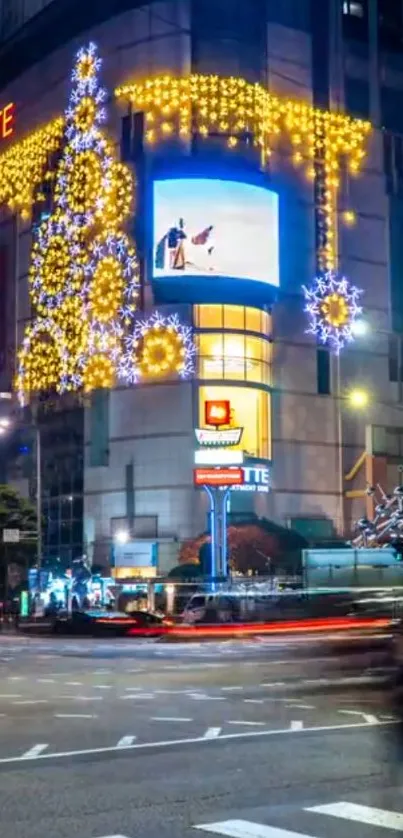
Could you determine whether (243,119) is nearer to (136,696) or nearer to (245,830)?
(136,696)

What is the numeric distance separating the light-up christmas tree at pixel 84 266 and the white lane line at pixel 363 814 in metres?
56.1

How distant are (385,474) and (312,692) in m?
50.2

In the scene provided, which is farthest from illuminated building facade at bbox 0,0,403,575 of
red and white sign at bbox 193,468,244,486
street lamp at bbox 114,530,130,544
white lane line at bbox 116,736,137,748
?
white lane line at bbox 116,736,137,748

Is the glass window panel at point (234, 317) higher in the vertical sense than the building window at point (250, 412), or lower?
higher

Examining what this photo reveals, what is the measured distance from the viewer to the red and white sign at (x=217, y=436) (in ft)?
200

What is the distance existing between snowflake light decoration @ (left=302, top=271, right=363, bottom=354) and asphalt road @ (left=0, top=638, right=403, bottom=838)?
4554cm

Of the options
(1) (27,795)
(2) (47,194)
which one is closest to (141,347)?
(2) (47,194)

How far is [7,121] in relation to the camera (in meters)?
77.2

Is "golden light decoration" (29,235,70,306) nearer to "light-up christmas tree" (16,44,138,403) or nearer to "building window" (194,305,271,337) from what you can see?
"light-up christmas tree" (16,44,138,403)

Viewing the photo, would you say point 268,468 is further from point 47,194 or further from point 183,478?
point 47,194

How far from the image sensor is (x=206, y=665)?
93.0 ft

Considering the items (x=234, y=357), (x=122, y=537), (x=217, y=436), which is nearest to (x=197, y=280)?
(x=234, y=357)

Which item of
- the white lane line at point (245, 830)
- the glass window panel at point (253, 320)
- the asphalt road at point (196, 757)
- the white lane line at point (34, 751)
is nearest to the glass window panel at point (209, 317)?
the glass window panel at point (253, 320)

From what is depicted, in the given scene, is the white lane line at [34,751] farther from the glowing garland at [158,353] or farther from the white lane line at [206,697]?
the glowing garland at [158,353]
